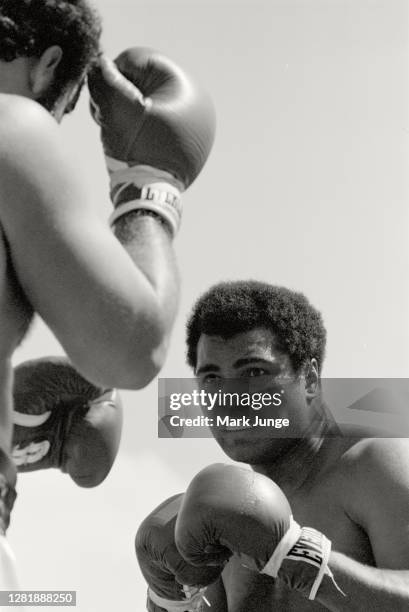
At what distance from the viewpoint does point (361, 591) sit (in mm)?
1521

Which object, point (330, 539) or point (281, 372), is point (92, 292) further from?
point (281, 372)

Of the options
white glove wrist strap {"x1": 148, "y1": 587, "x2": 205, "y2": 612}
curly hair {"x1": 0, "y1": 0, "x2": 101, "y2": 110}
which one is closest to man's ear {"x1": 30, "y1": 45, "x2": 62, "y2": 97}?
curly hair {"x1": 0, "y1": 0, "x2": 101, "y2": 110}

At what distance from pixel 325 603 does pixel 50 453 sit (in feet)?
1.65

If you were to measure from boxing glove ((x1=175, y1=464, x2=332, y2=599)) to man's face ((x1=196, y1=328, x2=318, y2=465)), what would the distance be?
0.27 metres

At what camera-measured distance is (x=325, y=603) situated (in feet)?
5.06

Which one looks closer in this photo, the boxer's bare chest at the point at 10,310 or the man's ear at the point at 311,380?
the boxer's bare chest at the point at 10,310

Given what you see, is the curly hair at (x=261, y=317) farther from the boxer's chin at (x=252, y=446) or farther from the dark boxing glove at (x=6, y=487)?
the dark boxing glove at (x=6, y=487)

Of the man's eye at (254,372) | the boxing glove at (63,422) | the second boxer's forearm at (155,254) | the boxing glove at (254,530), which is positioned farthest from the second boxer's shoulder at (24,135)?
the man's eye at (254,372)

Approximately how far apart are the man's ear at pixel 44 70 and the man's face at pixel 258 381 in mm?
1026

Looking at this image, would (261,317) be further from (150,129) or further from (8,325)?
(8,325)

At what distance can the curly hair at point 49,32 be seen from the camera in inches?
37.4

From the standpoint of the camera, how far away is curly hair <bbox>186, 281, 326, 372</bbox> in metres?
2.03

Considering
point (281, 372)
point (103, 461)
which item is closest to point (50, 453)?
point (103, 461)

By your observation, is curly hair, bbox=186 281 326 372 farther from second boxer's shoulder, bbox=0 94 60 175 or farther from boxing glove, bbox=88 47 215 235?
second boxer's shoulder, bbox=0 94 60 175
